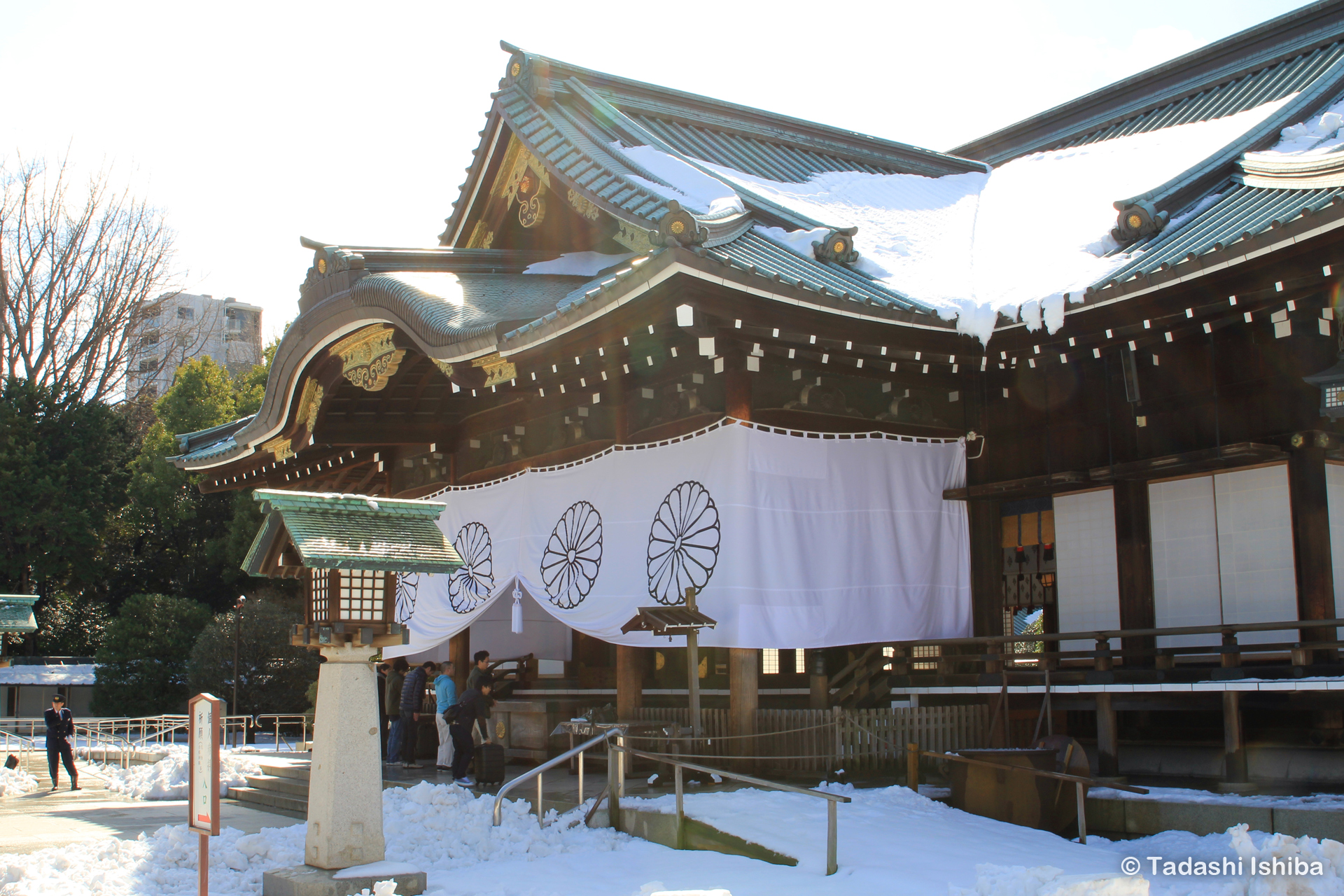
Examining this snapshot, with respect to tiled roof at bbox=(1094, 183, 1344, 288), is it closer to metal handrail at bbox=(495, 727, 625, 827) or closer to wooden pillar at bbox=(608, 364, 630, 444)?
wooden pillar at bbox=(608, 364, 630, 444)

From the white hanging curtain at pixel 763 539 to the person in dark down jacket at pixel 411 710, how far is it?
188cm

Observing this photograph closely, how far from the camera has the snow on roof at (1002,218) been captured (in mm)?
10164

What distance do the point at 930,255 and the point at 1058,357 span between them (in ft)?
7.70

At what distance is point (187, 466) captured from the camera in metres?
16.5

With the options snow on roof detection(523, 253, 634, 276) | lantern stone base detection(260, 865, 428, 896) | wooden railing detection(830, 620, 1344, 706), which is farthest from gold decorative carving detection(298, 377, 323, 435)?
lantern stone base detection(260, 865, 428, 896)

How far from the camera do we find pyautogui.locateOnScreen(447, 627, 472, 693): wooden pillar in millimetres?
14188

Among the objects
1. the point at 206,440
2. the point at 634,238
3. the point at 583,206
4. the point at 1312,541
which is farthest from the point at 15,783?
the point at 1312,541

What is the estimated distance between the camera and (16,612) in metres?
14.9

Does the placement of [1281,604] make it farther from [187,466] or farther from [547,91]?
[187,466]

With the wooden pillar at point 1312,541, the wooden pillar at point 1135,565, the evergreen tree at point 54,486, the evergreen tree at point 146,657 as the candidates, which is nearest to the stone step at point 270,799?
the wooden pillar at point 1135,565

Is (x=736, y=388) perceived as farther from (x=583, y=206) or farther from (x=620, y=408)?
(x=583, y=206)

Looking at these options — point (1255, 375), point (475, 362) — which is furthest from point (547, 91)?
Result: point (1255, 375)

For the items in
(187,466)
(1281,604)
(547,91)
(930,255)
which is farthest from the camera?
(187,466)

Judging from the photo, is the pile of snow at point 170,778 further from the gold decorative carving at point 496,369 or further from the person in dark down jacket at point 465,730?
the gold decorative carving at point 496,369
